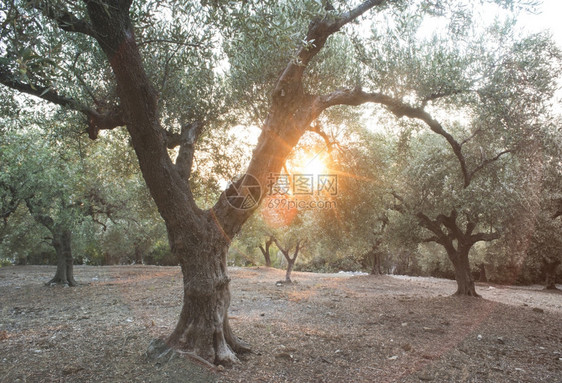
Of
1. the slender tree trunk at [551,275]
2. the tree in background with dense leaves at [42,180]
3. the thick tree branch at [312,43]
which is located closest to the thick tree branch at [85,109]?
the thick tree branch at [312,43]

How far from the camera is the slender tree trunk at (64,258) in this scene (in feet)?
57.7

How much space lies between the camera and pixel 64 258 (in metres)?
18.0

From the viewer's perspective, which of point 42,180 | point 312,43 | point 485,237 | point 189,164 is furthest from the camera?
point 485,237

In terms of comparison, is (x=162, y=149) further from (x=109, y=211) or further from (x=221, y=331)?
(x=109, y=211)

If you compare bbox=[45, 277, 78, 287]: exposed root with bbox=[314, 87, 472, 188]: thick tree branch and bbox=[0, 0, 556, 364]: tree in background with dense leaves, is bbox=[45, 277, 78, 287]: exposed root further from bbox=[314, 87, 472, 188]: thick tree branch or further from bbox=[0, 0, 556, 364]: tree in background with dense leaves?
bbox=[314, 87, 472, 188]: thick tree branch

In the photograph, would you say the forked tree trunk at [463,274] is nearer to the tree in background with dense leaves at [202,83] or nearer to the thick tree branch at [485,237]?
the thick tree branch at [485,237]

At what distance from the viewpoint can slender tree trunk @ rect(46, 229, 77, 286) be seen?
57.7 ft

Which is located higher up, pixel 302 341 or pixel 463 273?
pixel 463 273

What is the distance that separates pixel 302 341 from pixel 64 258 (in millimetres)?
15588

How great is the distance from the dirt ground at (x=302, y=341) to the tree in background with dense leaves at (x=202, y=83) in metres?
0.93

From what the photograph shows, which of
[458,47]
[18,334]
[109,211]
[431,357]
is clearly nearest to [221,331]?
[431,357]

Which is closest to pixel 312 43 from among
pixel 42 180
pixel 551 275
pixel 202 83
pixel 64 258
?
pixel 202 83

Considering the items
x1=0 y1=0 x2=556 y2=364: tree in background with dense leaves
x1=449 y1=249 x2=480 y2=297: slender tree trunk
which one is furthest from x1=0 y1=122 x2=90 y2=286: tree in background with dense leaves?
x1=449 y1=249 x2=480 y2=297: slender tree trunk

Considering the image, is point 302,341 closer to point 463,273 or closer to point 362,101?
point 362,101
